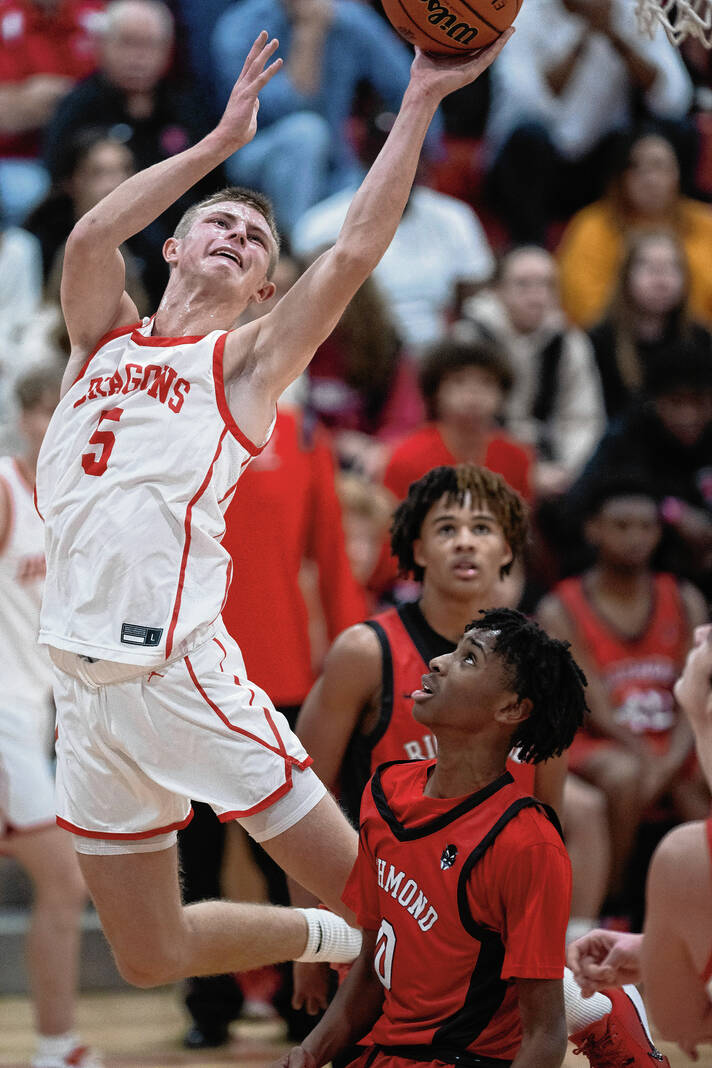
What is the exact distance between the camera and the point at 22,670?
16.5 ft

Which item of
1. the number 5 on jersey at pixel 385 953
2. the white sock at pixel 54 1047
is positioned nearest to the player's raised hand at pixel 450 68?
the number 5 on jersey at pixel 385 953

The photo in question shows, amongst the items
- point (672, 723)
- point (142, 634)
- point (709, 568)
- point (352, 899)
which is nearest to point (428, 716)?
point (352, 899)

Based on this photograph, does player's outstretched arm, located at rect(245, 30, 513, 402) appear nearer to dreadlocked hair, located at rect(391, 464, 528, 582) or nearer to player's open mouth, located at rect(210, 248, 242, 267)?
player's open mouth, located at rect(210, 248, 242, 267)

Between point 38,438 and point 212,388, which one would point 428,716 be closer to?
point 212,388

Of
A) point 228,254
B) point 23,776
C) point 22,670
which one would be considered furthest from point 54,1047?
point 228,254

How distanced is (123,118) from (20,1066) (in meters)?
4.75

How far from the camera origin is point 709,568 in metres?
6.38

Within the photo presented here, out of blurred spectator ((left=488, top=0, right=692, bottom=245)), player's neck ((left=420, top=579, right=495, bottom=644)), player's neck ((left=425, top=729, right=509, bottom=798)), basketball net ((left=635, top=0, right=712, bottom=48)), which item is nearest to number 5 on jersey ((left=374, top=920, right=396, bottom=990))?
player's neck ((left=425, top=729, right=509, bottom=798))

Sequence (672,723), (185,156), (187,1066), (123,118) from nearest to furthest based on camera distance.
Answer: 1. (185,156)
2. (187,1066)
3. (672,723)
4. (123,118)

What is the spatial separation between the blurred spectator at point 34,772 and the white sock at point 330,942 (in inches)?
58.1

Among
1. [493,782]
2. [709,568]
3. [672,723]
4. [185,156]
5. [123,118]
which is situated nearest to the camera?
[493,782]

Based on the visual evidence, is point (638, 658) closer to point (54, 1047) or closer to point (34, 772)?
point (34, 772)

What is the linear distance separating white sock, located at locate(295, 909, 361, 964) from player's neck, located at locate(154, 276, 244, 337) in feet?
4.42

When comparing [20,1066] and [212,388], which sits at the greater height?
[212,388]
